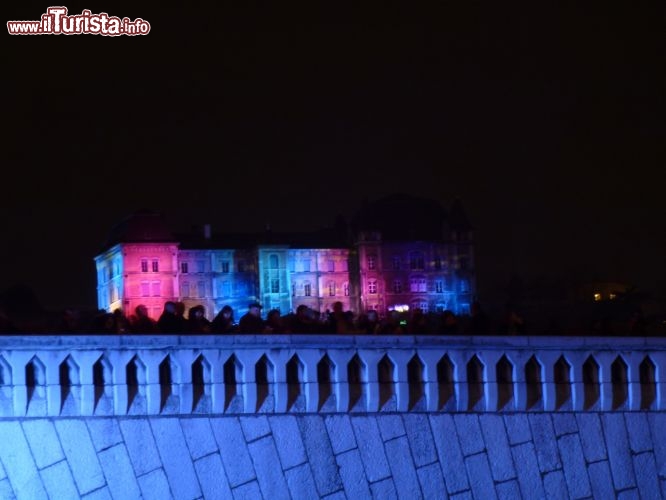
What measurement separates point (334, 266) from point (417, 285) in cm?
657

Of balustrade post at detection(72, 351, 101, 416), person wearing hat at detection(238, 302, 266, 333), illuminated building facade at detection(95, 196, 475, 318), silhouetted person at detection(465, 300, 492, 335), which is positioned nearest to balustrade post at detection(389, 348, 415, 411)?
silhouetted person at detection(465, 300, 492, 335)

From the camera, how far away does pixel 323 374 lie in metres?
17.1

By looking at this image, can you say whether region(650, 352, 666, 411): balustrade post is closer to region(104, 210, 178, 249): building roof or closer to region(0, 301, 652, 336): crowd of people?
region(0, 301, 652, 336): crowd of people

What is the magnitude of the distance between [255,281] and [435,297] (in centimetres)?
1396

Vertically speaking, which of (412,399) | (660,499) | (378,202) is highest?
(378,202)

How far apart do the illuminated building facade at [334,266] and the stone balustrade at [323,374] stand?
99.5 m

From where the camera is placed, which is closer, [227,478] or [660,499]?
[227,478]

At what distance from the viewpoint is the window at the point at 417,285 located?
4838 inches

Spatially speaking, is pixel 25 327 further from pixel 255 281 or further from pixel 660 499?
pixel 255 281

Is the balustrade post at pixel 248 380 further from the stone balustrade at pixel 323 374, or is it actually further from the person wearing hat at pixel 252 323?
the person wearing hat at pixel 252 323

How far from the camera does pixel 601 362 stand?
59.3 feet

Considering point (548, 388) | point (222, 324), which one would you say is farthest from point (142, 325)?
point (548, 388)

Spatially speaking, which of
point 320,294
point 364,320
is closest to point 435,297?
point 320,294

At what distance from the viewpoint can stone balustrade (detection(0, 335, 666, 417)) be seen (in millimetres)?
15844
